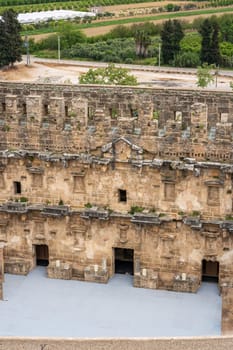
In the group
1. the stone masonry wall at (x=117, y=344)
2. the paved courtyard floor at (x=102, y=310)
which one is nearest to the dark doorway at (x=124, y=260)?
the paved courtyard floor at (x=102, y=310)

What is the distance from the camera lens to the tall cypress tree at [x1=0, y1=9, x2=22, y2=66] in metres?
80.6

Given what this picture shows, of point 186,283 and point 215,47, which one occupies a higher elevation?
point 215,47

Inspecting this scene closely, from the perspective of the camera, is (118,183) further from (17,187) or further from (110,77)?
(110,77)

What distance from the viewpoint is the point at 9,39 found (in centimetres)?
8206

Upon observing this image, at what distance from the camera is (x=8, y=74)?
85.6 m

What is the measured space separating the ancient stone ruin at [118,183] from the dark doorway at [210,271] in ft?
0.15

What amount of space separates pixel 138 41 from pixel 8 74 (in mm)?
20333

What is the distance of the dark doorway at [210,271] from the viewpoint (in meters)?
27.8

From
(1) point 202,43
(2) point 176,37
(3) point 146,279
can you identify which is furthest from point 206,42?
(3) point 146,279

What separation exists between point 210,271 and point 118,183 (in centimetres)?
511

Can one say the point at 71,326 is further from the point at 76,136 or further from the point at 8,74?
the point at 8,74

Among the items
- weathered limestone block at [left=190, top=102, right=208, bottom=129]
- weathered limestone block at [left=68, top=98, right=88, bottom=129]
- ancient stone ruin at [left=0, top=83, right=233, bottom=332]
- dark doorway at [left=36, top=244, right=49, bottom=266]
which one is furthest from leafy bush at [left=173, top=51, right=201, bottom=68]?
weathered limestone block at [left=190, top=102, right=208, bottom=129]

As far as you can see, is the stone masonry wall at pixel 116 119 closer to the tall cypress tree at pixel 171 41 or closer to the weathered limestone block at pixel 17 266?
the weathered limestone block at pixel 17 266

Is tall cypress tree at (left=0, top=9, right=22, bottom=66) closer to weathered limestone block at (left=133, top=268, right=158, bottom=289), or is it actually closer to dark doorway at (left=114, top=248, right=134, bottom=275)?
dark doorway at (left=114, top=248, right=134, bottom=275)
